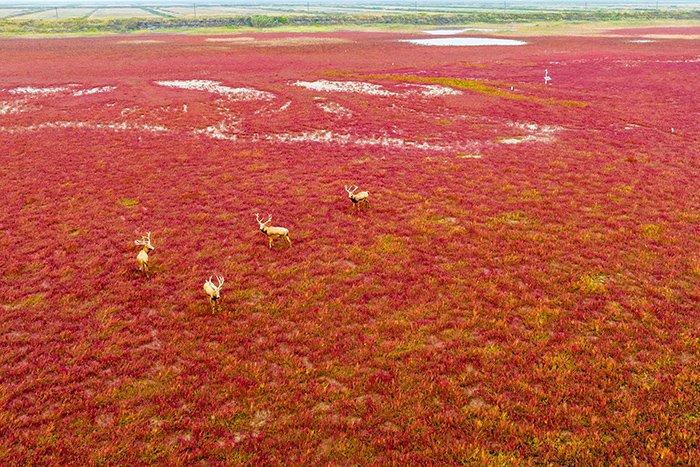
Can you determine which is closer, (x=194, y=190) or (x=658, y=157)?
(x=194, y=190)

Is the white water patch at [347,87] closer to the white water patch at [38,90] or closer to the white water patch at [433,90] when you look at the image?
the white water patch at [433,90]

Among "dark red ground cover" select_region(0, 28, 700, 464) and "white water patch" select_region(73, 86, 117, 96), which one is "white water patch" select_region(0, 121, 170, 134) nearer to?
"dark red ground cover" select_region(0, 28, 700, 464)

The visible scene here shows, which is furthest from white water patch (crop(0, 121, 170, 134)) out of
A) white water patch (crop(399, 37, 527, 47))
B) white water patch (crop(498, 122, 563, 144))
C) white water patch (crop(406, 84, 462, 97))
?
white water patch (crop(399, 37, 527, 47))

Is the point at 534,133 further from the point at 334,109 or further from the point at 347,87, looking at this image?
the point at 347,87

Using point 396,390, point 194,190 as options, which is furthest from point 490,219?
point 194,190

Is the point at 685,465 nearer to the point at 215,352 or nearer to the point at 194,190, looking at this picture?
the point at 215,352
